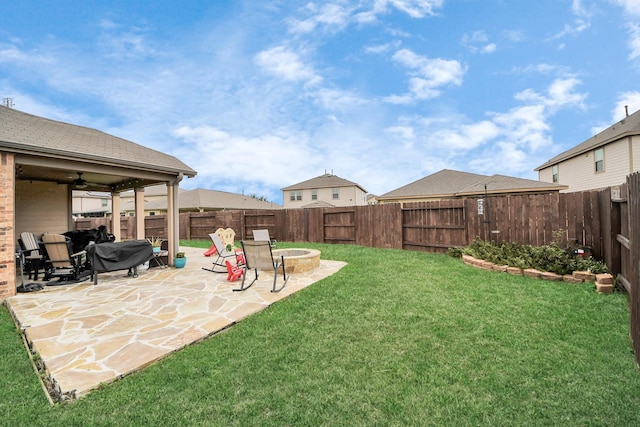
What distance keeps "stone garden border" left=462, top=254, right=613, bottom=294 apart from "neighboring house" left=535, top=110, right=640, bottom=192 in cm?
1216

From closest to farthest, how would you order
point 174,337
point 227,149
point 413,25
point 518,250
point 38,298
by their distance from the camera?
point 174,337 < point 38,298 < point 518,250 < point 413,25 < point 227,149

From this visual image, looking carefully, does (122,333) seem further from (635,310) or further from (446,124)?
(446,124)

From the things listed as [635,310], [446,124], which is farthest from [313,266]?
[446,124]

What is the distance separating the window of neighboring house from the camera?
15.5m

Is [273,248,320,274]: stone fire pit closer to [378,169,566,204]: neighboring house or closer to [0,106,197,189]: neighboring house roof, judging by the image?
[0,106,197,189]: neighboring house roof

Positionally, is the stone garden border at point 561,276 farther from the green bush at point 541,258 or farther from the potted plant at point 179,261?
the potted plant at point 179,261

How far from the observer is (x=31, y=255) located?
24.3ft

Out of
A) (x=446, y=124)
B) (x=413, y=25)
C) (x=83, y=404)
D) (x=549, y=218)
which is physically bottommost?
(x=83, y=404)

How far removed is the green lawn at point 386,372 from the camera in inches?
89.0

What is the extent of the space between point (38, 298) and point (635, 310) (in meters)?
8.94

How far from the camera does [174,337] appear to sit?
12.1 feet

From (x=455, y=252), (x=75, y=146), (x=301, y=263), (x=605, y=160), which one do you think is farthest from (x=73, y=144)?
(x=605, y=160)

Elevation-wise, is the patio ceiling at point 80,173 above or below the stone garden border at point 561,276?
above

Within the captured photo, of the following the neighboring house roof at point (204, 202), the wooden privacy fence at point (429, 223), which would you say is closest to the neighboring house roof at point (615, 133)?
the wooden privacy fence at point (429, 223)
